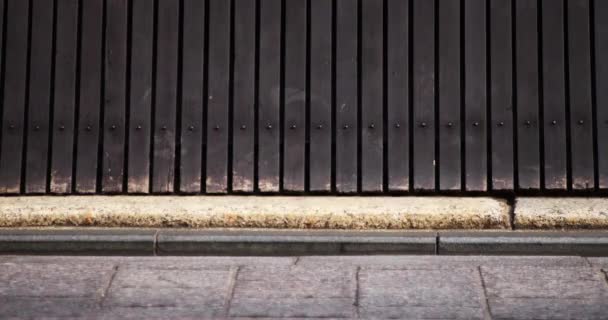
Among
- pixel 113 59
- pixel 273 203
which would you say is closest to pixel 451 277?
pixel 273 203

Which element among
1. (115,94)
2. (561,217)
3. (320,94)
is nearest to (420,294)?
(561,217)

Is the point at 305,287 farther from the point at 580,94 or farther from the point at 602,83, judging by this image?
the point at 602,83

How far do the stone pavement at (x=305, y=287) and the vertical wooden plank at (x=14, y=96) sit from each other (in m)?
0.85

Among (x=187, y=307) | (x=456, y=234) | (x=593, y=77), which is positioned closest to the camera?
(x=187, y=307)

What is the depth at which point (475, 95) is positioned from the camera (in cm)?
600

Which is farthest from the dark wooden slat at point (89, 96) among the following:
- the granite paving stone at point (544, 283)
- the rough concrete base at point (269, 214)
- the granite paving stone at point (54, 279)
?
the granite paving stone at point (544, 283)

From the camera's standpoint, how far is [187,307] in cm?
474

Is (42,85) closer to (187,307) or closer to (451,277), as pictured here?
(187,307)

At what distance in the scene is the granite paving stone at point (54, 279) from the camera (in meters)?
4.93

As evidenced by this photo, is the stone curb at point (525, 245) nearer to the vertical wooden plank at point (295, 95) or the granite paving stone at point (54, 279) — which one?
the vertical wooden plank at point (295, 95)

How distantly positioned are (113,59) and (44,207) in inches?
41.8

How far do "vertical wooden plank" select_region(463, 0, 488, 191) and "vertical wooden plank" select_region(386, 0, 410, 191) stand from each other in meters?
0.38

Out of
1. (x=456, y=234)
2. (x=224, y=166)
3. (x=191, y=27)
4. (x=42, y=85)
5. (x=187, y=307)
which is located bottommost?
(x=187, y=307)

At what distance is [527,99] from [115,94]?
2.63 meters
